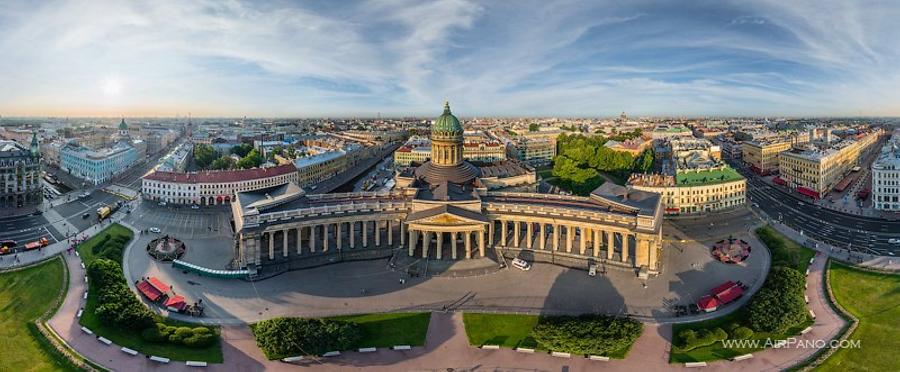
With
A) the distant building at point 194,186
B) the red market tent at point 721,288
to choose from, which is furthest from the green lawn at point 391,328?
the distant building at point 194,186

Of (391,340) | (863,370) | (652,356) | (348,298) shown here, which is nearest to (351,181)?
(348,298)

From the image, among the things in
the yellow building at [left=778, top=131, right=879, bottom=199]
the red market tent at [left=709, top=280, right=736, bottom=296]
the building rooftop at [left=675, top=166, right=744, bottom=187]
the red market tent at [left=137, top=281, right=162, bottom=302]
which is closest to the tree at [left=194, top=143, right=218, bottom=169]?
the red market tent at [left=137, top=281, right=162, bottom=302]

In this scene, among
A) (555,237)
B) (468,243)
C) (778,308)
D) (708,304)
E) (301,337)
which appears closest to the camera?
(301,337)

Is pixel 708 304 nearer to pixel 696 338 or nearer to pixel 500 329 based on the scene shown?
pixel 696 338

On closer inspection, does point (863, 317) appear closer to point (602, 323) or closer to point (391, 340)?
point (602, 323)

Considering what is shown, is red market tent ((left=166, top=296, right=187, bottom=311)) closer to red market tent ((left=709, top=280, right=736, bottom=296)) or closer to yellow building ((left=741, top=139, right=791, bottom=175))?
red market tent ((left=709, top=280, right=736, bottom=296))

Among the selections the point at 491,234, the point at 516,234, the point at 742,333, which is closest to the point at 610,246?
the point at 516,234
